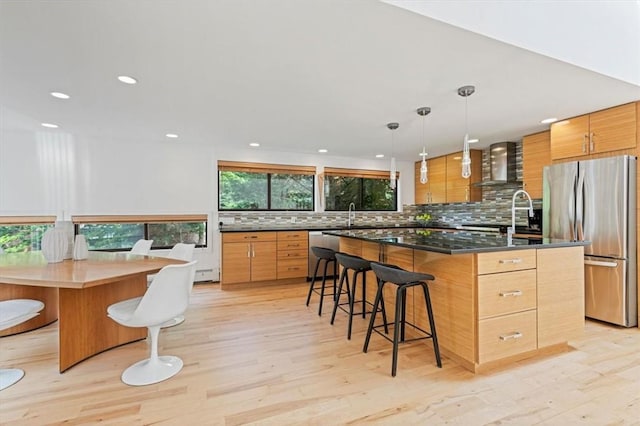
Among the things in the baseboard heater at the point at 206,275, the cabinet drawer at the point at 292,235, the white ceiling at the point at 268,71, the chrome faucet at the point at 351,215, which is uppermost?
the white ceiling at the point at 268,71

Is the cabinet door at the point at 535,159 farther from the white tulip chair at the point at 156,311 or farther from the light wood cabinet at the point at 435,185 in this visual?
the white tulip chair at the point at 156,311

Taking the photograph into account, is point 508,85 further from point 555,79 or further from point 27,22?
point 27,22

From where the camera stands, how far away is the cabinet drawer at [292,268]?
15.8 ft

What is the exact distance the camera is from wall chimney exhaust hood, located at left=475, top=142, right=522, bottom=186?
4586 millimetres

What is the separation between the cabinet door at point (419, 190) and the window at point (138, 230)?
14.0 ft

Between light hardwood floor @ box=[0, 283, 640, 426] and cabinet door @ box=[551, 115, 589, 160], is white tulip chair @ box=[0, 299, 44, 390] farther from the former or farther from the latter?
cabinet door @ box=[551, 115, 589, 160]

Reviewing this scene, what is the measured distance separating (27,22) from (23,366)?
7.80 feet

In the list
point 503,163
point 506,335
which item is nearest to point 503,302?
point 506,335

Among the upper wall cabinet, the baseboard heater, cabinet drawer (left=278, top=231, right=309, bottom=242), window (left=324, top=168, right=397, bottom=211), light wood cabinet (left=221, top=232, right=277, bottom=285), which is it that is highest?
the upper wall cabinet

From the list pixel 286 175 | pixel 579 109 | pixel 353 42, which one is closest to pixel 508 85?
pixel 579 109

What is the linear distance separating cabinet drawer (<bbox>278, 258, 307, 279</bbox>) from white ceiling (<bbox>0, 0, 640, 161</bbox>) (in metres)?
2.12

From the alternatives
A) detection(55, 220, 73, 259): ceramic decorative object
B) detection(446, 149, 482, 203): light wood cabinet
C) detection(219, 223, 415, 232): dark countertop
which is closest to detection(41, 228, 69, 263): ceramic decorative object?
detection(55, 220, 73, 259): ceramic decorative object

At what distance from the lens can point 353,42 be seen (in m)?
1.88

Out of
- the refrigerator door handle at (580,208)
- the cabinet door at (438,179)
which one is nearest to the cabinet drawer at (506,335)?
the refrigerator door handle at (580,208)
